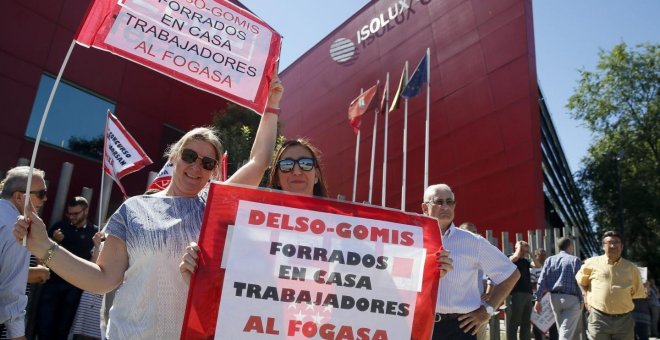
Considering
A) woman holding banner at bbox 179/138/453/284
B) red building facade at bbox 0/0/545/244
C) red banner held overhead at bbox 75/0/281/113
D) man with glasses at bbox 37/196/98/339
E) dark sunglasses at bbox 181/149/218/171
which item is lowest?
man with glasses at bbox 37/196/98/339

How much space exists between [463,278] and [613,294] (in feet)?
13.5

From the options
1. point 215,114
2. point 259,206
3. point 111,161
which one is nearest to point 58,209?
point 111,161

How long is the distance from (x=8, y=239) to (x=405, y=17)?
817 inches

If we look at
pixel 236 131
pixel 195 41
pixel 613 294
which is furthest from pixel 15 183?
pixel 236 131

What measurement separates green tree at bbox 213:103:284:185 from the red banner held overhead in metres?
11.6

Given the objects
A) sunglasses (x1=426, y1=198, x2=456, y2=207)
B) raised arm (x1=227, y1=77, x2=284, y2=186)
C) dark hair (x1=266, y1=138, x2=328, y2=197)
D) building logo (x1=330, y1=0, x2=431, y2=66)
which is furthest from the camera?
building logo (x1=330, y1=0, x2=431, y2=66)

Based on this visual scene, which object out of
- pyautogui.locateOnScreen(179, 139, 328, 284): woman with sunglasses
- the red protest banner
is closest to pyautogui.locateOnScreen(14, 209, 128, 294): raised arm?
the red protest banner

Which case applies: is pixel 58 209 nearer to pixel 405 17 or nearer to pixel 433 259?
pixel 433 259

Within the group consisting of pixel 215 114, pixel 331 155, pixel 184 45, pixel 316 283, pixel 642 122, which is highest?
pixel 642 122

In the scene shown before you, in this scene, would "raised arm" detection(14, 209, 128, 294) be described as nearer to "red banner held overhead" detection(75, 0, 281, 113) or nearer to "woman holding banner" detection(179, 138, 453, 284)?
"woman holding banner" detection(179, 138, 453, 284)

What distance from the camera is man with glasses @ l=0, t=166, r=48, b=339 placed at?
3297mm

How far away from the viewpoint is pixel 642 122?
→ 1129 inches

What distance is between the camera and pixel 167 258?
2.22 m

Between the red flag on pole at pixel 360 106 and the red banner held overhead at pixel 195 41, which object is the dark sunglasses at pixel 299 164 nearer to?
the red banner held overhead at pixel 195 41
